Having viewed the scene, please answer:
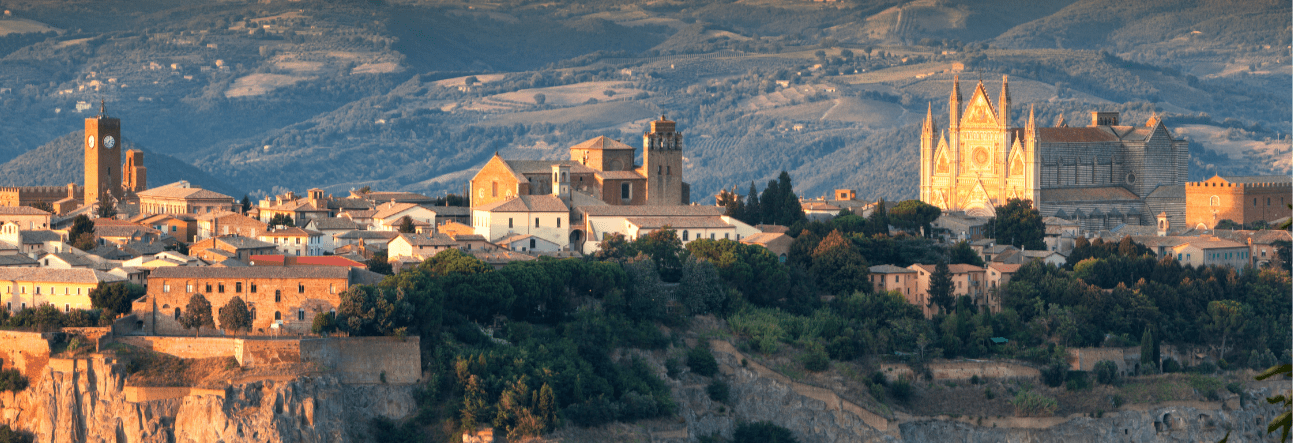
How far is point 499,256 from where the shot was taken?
65.7 metres

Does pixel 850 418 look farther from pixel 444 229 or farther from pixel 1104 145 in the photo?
pixel 1104 145

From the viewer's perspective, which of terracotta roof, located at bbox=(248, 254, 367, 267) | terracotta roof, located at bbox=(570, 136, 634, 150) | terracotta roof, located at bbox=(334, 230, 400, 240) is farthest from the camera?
terracotta roof, located at bbox=(570, 136, 634, 150)

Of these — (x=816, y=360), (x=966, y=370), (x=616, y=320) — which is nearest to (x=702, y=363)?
(x=616, y=320)

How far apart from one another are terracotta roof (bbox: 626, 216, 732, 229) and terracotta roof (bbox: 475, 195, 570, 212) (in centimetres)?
273

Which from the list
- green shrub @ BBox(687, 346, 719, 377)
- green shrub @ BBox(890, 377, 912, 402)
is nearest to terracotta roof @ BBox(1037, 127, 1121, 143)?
green shrub @ BBox(890, 377, 912, 402)

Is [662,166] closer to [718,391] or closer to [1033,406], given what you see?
[718,391]

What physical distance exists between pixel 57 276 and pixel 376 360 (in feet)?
34.8

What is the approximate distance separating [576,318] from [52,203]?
4151cm

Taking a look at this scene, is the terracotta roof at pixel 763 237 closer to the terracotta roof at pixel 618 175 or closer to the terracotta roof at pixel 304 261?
the terracotta roof at pixel 618 175

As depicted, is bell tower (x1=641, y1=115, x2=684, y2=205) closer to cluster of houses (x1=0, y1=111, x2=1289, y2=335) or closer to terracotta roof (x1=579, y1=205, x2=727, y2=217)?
cluster of houses (x1=0, y1=111, x2=1289, y2=335)

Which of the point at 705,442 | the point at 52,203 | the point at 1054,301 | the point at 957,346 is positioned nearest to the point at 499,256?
the point at 705,442

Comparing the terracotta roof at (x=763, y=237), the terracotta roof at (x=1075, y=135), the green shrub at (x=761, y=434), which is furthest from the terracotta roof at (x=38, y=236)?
the terracotta roof at (x=1075, y=135)

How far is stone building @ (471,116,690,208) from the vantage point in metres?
79.1

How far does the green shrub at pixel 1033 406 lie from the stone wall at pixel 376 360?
20.1 m
